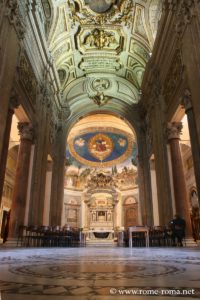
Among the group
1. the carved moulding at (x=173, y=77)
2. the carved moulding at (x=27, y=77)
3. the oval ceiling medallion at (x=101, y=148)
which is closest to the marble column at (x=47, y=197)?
the carved moulding at (x=27, y=77)

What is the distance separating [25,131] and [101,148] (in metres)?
15.3

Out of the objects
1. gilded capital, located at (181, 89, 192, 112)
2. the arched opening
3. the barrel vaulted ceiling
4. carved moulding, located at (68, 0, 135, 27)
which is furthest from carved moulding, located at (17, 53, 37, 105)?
the arched opening

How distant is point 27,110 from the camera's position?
8484mm

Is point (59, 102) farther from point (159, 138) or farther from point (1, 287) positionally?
point (1, 287)

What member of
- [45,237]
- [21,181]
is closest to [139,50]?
[21,181]

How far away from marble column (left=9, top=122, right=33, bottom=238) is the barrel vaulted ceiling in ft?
15.8

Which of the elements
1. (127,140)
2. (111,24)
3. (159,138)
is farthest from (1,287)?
(127,140)

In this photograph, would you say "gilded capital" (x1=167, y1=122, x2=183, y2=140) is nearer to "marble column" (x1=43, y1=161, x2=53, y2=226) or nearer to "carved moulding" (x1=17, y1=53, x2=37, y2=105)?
"carved moulding" (x1=17, y1=53, x2=37, y2=105)

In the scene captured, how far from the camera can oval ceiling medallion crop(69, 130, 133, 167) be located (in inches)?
927

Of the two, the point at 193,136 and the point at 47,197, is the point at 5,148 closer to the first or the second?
the point at 193,136

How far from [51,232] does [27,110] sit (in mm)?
4369

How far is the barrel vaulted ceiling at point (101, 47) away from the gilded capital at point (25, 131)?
4495 mm

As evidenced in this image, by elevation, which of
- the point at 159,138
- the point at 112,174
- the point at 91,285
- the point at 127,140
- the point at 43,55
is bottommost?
the point at 91,285

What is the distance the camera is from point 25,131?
29.0ft
